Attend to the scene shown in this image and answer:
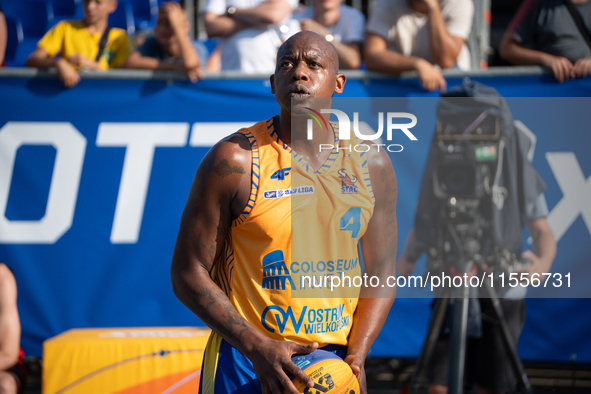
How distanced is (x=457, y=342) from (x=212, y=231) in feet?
6.03

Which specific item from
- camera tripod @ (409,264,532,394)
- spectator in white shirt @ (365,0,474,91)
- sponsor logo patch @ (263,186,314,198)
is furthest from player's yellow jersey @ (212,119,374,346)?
spectator in white shirt @ (365,0,474,91)

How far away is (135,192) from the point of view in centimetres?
379

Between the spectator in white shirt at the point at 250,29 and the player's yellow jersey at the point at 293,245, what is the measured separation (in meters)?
2.58

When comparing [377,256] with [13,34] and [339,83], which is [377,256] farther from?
[13,34]

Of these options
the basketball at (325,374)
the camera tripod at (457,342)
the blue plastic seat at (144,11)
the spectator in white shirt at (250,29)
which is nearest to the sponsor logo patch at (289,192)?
the basketball at (325,374)

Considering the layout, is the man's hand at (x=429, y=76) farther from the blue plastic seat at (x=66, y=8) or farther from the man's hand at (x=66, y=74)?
the blue plastic seat at (x=66, y=8)

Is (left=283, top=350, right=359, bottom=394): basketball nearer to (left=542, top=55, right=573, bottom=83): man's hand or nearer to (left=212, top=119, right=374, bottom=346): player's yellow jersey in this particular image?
(left=212, top=119, right=374, bottom=346): player's yellow jersey

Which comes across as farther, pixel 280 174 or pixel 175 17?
pixel 175 17

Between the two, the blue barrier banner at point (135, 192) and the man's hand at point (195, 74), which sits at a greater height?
the man's hand at point (195, 74)

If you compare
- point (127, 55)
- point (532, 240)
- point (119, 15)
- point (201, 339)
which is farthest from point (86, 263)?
point (119, 15)

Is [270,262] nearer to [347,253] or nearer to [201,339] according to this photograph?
[347,253]

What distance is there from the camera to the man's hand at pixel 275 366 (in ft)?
5.04

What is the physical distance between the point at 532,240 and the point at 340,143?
2.11 m

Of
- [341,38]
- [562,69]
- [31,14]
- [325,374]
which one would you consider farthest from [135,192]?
[31,14]
